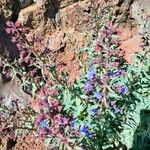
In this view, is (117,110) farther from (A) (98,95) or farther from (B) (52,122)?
(B) (52,122)

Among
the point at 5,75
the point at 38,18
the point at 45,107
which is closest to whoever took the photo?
the point at 45,107

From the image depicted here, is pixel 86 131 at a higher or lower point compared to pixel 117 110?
lower

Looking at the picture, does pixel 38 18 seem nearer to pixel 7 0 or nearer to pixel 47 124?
pixel 7 0

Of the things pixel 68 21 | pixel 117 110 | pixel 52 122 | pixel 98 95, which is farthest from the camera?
pixel 68 21

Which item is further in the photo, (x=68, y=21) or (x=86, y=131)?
(x=68, y=21)

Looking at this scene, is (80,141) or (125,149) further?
(125,149)

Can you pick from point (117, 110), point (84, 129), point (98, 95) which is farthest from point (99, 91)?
point (84, 129)

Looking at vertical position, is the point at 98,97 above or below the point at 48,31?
below

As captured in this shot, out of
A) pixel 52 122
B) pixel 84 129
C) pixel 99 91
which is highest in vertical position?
pixel 99 91

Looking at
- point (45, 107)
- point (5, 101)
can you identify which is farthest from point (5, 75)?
point (45, 107)
